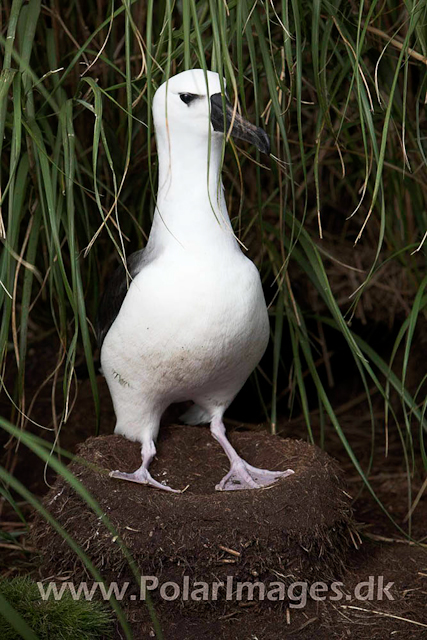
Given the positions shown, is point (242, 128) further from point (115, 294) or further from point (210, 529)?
point (210, 529)

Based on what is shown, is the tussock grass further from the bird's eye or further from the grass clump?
the grass clump

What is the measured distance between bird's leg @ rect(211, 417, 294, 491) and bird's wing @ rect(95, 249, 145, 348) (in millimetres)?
586

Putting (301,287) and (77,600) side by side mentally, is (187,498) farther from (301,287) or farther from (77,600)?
(301,287)

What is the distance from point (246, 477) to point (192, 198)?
925mm

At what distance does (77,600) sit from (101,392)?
→ 157 cm

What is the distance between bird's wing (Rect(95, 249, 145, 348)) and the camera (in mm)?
2854

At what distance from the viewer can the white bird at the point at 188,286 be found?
264 cm

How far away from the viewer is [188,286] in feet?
8.66

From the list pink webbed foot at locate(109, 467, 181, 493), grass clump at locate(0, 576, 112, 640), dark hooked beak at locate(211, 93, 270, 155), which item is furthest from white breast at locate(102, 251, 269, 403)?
grass clump at locate(0, 576, 112, 640)

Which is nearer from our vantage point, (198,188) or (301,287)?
(198,188)

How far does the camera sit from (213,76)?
2.63 m

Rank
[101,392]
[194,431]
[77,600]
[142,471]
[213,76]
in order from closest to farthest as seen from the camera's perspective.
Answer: [77,600]
[213,76]
[142,471]
[194,431]
[101,392]

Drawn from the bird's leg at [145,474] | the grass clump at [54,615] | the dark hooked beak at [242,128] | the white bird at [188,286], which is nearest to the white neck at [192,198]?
the white bird at [188,286]

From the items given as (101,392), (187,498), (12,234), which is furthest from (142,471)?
(101,392)
